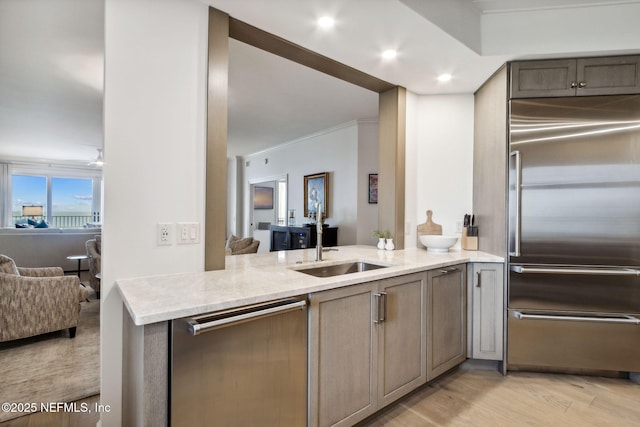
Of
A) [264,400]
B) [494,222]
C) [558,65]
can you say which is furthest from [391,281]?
[558,65]

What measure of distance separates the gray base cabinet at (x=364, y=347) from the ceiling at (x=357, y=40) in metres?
1.57

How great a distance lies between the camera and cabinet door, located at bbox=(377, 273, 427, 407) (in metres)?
1.81

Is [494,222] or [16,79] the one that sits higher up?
[16,79]

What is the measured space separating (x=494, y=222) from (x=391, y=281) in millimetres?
1318

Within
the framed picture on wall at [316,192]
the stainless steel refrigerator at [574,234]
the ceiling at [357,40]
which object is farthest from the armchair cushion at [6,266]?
the stainless steel refrigerator at [574,234]

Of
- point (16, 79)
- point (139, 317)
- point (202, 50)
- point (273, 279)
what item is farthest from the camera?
point (16, 79)

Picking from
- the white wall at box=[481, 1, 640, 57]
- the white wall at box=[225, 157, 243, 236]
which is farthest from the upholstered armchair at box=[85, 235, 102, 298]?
the white wall at box=[481, 1, 640, 57]

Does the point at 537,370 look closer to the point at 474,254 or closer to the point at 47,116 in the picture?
the point at 474,254

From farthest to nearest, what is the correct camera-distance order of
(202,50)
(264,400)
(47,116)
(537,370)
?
(47,116) < (537,370) < (202,50) < (264,400)

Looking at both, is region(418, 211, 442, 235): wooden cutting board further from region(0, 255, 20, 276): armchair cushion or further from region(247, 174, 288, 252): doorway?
region(0, 255, 20, 276): armchair cushion

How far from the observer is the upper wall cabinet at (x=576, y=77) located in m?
2.28

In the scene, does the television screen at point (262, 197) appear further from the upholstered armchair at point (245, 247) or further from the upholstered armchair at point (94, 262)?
the upholstered armchair at point (94, 262)

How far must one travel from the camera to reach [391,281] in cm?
185

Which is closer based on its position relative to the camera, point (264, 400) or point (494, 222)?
point (264, 400)
